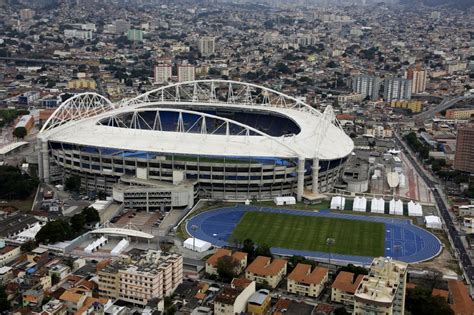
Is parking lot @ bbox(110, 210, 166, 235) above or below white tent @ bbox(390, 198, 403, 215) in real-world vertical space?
below

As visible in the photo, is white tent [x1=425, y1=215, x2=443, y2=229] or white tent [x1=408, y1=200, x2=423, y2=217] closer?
white tent [x1=425, y1=215, x2=443, y2=229]

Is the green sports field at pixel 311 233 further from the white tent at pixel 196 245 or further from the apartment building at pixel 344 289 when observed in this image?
the apartment building at pixel 344 289

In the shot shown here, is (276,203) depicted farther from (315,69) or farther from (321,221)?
(315,69)

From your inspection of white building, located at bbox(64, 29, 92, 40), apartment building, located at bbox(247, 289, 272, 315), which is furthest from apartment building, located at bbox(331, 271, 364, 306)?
white building, located at bbox(64, 29, 92, 40)

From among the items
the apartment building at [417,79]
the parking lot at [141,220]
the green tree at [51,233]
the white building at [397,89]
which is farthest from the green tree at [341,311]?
the apartment building at [417,79]

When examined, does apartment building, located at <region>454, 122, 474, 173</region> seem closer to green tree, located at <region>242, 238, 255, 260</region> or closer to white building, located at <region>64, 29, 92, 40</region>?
green tree, located at <region>242, 238, 255, 260</region>
